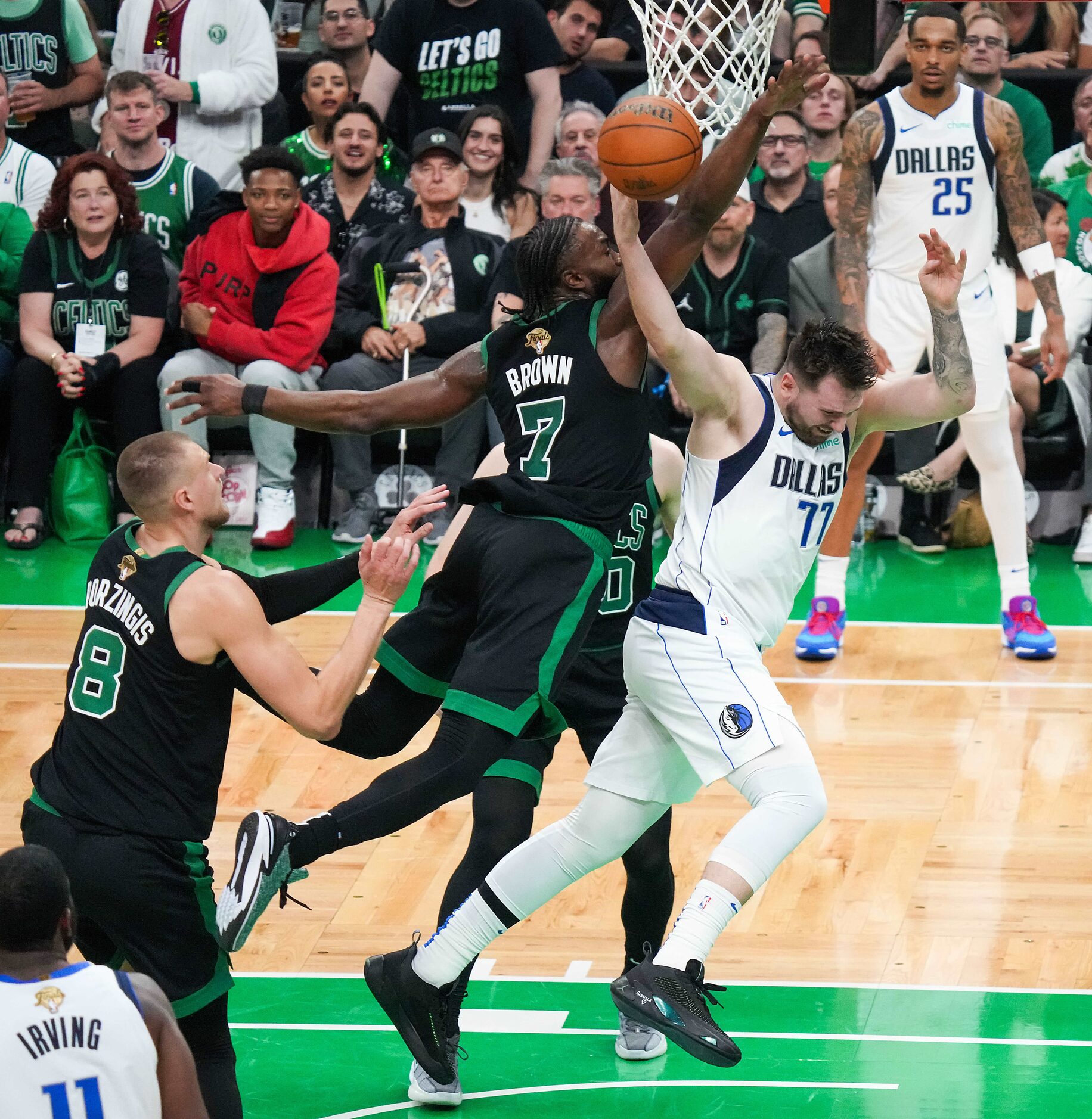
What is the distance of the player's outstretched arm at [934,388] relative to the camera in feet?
15.3

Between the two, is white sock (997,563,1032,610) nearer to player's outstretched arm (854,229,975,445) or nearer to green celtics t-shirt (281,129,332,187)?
player's outstretched arm (854,229,975,445)

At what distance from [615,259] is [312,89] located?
19.3ft

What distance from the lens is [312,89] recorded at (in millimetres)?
10289

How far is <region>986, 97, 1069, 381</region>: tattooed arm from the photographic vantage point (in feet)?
25.8

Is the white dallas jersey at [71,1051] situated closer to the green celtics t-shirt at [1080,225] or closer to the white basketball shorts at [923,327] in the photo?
the white basketball shorts at [923,327]

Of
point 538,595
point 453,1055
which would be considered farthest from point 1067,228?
point 453,1055

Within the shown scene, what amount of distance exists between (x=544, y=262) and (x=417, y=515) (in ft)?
2.95

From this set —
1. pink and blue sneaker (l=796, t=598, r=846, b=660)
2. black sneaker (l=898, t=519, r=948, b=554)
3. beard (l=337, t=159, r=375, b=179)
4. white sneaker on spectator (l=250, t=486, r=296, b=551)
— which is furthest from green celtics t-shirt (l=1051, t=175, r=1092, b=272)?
white sneaker on spectator (l=250, t=486, r=296, b=551)

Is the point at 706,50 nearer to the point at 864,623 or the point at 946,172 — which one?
the point at 946,172

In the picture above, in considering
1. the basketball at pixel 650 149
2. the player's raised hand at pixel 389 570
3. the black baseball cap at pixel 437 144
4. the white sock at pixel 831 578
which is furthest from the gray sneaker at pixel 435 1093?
the black baseball cap at pixel 437 144

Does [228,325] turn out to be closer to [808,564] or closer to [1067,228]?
[1067,228]

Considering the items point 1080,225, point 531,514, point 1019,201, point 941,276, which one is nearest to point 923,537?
point 1080,225

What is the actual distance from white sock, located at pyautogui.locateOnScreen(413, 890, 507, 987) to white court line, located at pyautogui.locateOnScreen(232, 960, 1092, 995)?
816 mm

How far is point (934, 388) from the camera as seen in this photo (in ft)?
15.3
